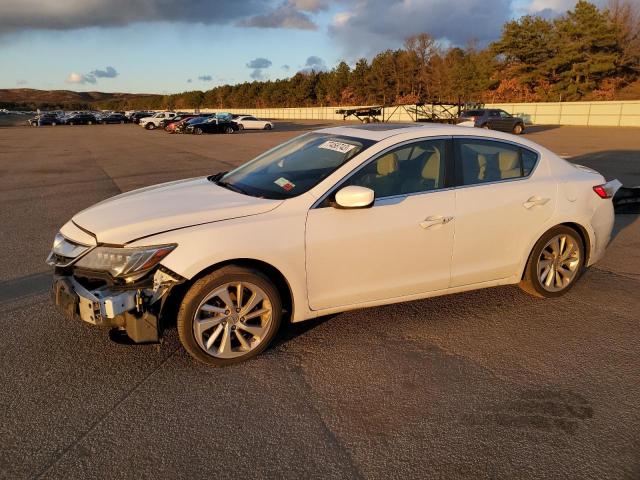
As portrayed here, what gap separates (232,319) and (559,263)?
3.08 m

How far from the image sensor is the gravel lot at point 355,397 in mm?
2592

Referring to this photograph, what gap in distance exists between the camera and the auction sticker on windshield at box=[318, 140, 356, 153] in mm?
4066

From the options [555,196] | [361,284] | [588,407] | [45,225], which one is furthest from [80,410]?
[45,225]

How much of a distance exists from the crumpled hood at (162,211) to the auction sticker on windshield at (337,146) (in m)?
0.80

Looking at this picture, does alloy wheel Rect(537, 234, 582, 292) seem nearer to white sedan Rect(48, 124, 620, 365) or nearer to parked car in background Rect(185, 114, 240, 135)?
white sedan Rect(48, 124, 620, 365)

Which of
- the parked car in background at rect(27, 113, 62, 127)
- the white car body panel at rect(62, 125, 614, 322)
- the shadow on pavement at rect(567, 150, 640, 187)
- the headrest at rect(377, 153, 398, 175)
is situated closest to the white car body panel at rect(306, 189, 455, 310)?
the white car body panel at rect(62, 125, 614, 322)

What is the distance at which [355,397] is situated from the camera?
10.4 feet

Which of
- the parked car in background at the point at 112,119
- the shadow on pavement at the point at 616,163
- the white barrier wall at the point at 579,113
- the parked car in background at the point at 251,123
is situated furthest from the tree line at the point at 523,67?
the parked car in background at the point at 112,119

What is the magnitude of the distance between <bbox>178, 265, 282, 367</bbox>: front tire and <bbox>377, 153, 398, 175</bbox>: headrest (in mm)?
1244

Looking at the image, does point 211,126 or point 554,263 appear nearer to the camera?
point 554,263

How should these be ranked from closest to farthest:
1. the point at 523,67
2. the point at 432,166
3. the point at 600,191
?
the point at 432,166 → the point at 600,191 → the point at 523,67

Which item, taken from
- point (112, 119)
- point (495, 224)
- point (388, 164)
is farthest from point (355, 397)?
point (112, 119)

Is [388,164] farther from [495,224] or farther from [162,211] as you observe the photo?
[162,211]

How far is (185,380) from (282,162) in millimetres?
2050
